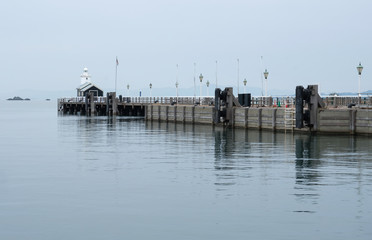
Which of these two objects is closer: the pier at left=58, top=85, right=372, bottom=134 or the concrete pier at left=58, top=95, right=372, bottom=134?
the concrete pier at left=58, top=95, right=372, bottom=134

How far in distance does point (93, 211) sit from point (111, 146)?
24797mm

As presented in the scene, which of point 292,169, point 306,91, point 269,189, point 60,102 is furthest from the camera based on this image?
point 60,102

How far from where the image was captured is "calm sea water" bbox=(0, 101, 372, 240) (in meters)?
16.7

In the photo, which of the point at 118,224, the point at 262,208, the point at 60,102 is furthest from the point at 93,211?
the point at 60,102

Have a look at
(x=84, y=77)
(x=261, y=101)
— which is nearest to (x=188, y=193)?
(x=261, y=101)

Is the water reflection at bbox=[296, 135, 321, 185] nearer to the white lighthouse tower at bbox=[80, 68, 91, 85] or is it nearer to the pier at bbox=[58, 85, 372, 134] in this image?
the pier at bbox=[58, 85, 372, 134]

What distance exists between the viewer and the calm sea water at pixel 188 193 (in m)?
16.7

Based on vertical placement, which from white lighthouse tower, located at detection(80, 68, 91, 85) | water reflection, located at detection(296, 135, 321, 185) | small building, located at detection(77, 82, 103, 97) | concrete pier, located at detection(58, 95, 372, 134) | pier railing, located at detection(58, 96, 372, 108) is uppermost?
white lighthouse tower, located at detection(80, 68, 91, 85)

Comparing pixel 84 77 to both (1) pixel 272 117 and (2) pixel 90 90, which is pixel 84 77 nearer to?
(2) pixel 90 90

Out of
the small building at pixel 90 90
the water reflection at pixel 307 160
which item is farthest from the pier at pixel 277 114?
the small building at pixel 90 90

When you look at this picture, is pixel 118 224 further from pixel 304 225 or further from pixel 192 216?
pixel 304 225

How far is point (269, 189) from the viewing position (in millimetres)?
23062

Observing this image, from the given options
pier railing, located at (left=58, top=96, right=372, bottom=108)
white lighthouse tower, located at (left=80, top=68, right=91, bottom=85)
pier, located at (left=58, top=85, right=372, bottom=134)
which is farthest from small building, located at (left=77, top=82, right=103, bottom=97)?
pier, located at (left=58, top=85, right=372, bottom=134)

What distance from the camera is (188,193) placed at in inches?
880
